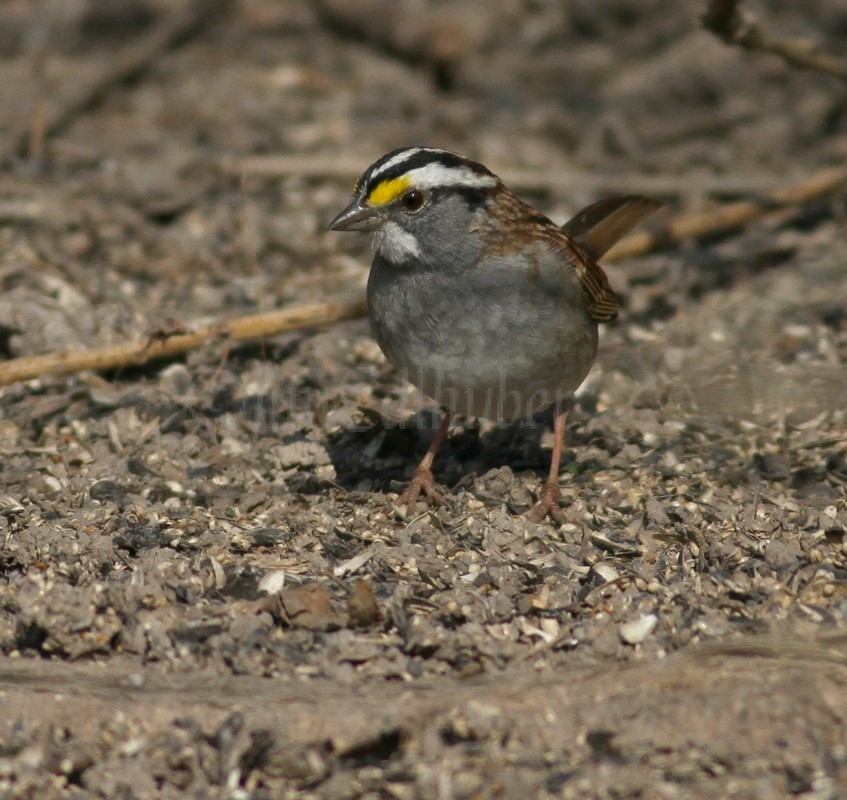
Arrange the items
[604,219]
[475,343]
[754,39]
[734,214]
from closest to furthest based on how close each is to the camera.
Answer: [475,343], [604,219], [754,39], [734,214]

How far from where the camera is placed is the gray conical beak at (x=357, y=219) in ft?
15.4

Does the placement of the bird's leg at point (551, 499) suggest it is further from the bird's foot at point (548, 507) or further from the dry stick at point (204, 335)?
the dry stick at point (204, 335)

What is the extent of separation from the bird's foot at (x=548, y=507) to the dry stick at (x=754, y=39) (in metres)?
2.92

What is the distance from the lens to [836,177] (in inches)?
289

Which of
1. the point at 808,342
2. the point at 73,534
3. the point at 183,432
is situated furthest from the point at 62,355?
the point at 808,342

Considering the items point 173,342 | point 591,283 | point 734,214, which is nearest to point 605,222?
point 591,283

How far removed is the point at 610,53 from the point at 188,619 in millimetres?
6262

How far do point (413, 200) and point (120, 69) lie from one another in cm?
459

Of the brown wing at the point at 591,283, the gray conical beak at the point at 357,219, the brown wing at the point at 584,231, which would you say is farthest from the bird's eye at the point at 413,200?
the brown wing at the point at 591,283

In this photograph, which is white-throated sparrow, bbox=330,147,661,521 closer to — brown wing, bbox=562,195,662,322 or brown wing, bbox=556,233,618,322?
brown wing, bbox=556,233,618,322

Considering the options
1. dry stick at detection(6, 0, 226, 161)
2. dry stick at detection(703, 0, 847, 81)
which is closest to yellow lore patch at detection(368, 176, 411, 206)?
dry stick at detection(703, 0, 847, 81)

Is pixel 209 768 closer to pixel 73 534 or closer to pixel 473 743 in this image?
pixel 473 743

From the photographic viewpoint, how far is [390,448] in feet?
17.8

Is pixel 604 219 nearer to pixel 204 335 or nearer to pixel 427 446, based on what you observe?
pixel 427 446
